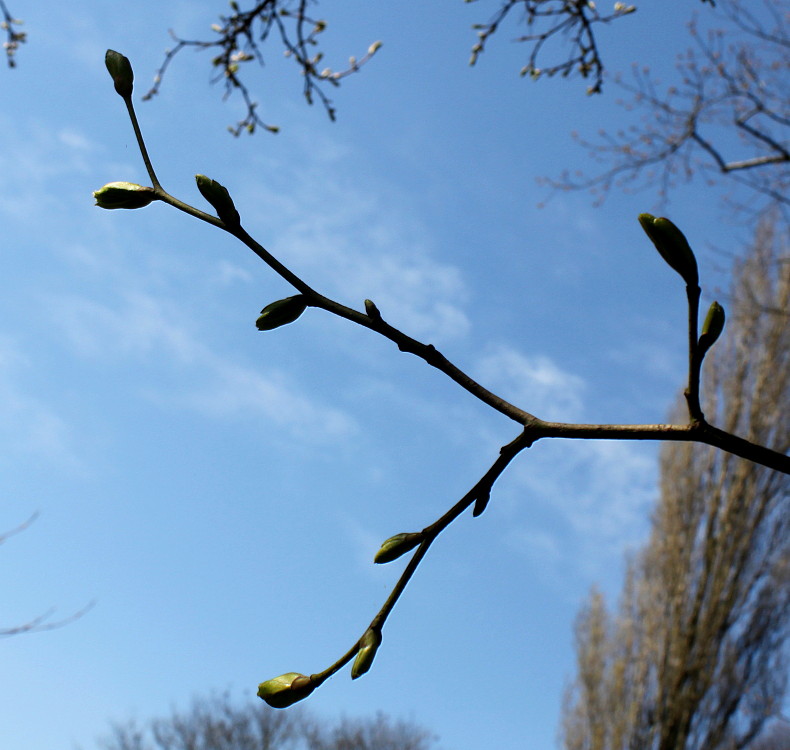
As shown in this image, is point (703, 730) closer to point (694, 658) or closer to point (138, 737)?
point (694, 658)

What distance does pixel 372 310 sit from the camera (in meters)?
0.37

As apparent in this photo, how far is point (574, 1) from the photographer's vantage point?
227cm

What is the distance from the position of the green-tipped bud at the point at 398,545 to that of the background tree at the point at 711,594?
7510 mm

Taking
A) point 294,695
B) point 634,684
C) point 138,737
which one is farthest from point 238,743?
point 294,695

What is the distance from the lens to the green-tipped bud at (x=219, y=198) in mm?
356

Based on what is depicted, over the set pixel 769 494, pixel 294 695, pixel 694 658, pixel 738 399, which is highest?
pixel 738 399

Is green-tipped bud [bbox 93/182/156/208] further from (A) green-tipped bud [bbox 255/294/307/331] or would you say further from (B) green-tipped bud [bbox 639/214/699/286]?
(B) green-tipped bud [bbox 639/214/699/286]

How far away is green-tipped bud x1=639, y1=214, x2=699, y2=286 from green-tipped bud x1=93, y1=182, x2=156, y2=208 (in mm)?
223

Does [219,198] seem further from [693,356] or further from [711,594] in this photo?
[711,594]

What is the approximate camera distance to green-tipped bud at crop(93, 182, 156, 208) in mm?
396

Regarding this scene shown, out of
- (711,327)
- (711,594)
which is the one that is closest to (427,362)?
(711,327)

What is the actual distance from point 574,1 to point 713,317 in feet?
7.03

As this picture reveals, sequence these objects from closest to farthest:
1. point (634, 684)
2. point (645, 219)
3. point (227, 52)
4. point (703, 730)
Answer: point (645, 219) → point (227, 52) → point (703, 730) → point (634, 684)

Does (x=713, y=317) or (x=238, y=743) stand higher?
(x=238, y=743)
